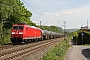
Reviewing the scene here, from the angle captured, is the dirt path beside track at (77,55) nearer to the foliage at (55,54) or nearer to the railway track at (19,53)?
the foliage at (55,54)

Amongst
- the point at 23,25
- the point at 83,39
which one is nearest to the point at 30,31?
the point at 23,25

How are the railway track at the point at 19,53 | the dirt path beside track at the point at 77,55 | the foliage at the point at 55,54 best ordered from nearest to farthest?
the foliage at the point at 55,54
the railway track at the point at 19,53
the dirt path beside track at the point at 77,55

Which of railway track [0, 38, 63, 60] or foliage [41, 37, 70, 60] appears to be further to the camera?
railway track [0, 38, 63, 60]

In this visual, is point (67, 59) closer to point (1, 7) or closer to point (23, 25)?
point (23, 25)

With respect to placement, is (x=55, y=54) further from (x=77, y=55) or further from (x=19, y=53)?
(x=19, y=53)

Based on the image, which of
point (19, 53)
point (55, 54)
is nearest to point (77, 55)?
point (55, 54)

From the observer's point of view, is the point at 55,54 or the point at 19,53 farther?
the point at 19,53

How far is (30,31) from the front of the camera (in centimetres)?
3612

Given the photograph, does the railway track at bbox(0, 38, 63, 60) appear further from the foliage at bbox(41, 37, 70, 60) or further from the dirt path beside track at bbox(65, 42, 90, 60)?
the dirt path beside track at bbox(65, 42, 90, 60)

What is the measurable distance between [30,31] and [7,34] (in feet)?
34.1

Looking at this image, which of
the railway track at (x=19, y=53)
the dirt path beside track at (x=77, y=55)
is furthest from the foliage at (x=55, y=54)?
the railway track at (x=19, y=53)

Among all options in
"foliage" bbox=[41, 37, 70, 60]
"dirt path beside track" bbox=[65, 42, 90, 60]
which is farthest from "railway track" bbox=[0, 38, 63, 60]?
"dirt path beside track" bbox=[65, 42, 90, 60]

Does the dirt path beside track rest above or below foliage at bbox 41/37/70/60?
below

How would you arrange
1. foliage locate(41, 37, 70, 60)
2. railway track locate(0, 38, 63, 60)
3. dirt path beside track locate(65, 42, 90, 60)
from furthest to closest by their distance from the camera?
dirt path beside track locate(65, 42, 90, 60) < railway track locate(0, 38, 63, 60) < foliage locate(41, 37, 70, 60)
